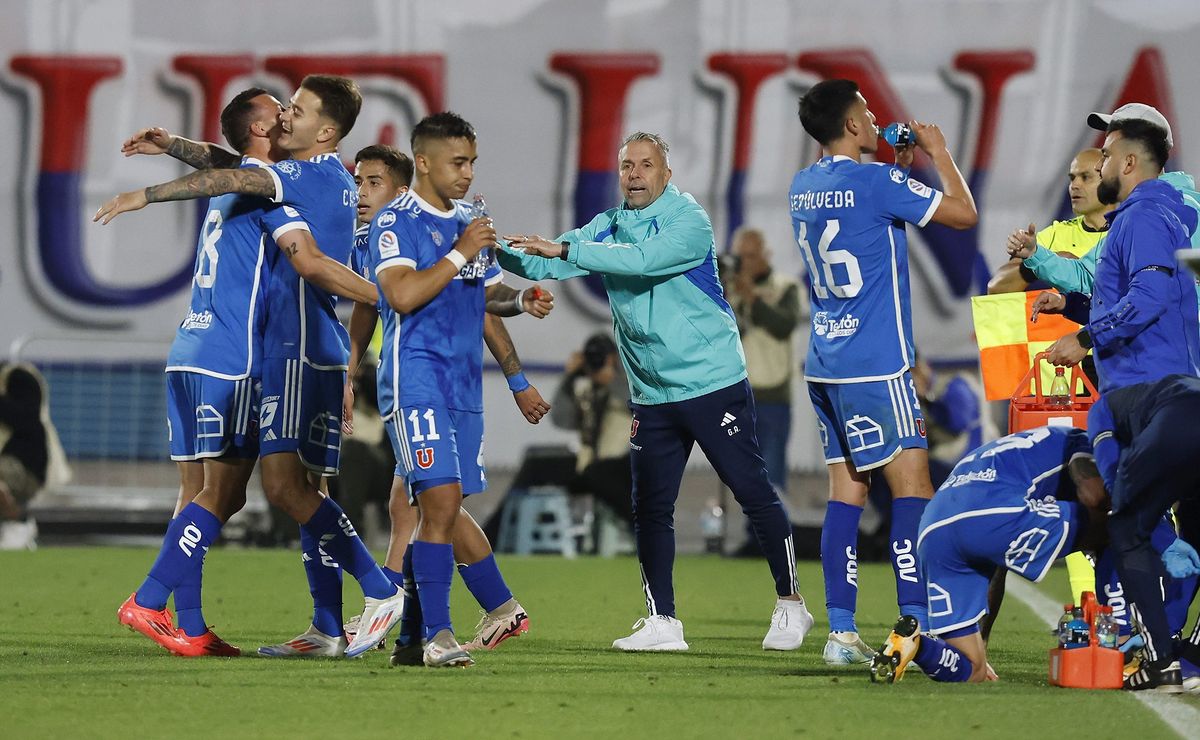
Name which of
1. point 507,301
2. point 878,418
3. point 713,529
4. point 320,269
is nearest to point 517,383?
point 507,301

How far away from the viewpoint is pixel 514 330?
15.4 m

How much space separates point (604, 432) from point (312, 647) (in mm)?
6174

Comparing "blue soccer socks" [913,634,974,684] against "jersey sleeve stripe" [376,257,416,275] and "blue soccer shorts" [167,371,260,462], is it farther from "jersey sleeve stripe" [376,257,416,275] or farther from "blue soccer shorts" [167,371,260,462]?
"blue soccer shorts" [167,371,260,462]

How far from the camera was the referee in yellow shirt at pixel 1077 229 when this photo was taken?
755 centimetres

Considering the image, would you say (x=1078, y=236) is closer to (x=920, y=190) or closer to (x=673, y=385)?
(x=920, y=190)

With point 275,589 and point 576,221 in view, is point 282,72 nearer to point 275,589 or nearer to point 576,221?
point 576,221

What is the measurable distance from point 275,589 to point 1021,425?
4611 millimetres

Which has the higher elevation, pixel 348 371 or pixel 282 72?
pixel 282 72

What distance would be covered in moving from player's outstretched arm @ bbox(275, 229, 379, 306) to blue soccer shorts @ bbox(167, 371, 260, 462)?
1.72 ft

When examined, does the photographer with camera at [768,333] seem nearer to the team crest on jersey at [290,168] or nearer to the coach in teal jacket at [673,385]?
the coach in teal jacket at [673,385]

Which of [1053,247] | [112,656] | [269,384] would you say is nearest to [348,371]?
[269,384]

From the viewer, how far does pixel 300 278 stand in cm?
683

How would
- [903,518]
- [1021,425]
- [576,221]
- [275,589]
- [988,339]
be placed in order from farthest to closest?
1. [576,221]
2. [275,589]
3. [988,339]
4. [1021,425]
5. [903,518]

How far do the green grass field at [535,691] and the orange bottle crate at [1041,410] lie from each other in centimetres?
92
